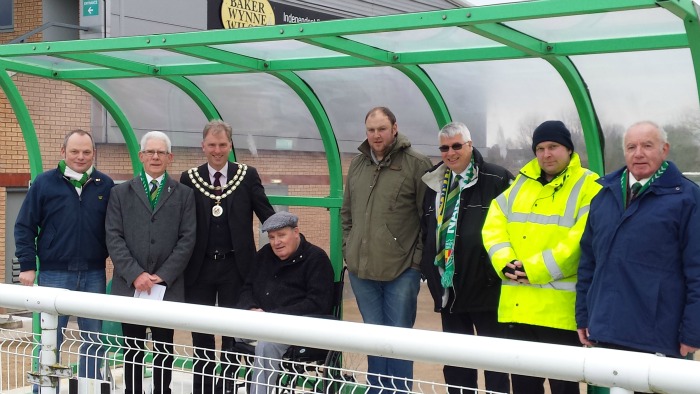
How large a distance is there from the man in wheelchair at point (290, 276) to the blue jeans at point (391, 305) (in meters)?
0.22

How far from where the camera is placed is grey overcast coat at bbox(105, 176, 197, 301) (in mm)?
5227

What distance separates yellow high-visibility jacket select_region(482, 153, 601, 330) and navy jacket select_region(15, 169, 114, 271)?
2.63m

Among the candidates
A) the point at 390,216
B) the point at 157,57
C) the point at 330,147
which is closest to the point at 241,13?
the point at 157,57

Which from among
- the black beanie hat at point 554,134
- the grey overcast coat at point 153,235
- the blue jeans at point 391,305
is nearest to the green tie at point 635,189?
the black beanie hat at point 554,134

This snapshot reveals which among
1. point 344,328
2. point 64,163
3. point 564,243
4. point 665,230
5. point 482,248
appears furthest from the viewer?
point 64,163

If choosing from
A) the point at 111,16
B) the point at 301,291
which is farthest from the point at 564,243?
the point at 111,16

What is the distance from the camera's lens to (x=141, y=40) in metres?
5.22

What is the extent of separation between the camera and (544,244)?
13.4 ft

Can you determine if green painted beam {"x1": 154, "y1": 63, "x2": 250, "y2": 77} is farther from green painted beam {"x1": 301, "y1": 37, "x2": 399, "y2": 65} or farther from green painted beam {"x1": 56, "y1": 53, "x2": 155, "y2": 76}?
green painted beam {"x1": 301, "y1": 37, "x2": 399, "y2": 65}

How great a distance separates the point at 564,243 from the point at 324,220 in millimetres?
3326

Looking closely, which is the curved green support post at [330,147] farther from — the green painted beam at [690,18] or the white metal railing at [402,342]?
the white metal railing at [402,342]

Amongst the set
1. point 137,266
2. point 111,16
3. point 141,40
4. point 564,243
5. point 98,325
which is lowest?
point 98,325

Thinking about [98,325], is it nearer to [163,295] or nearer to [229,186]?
[163,295]

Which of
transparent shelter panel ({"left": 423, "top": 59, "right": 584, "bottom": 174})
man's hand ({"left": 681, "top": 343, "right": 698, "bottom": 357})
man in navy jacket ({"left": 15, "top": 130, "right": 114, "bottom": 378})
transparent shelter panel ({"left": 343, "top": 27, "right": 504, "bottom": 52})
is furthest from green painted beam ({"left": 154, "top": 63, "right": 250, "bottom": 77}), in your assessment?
man's hand ({"left": 681, "top": 343, "right": 698, "bottom": 357})
